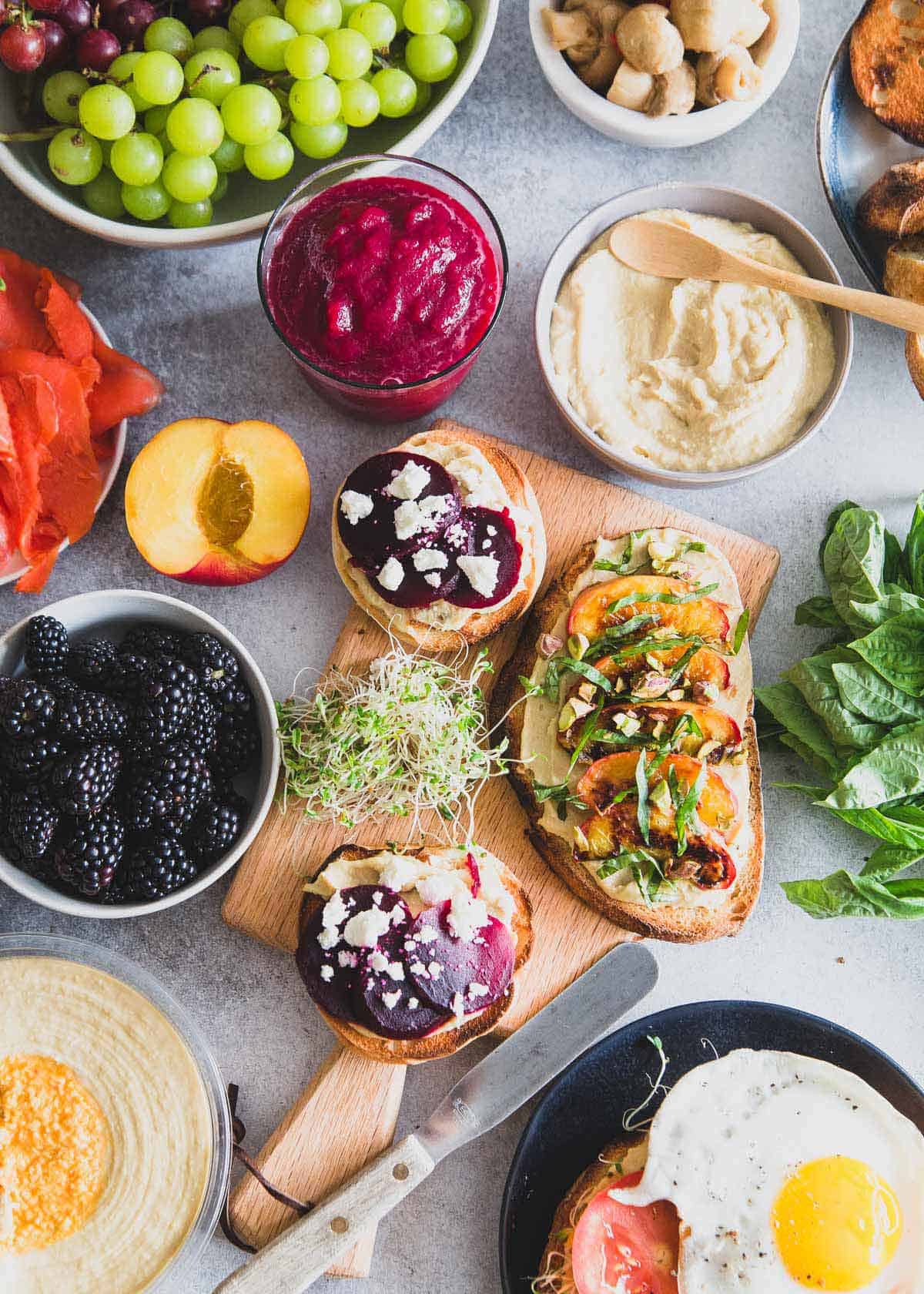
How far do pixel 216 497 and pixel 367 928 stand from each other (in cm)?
110

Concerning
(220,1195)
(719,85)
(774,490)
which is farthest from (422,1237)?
(719,85)

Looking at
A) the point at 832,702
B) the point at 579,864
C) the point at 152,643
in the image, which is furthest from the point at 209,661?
the point at 832,702

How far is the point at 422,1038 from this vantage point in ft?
7.95

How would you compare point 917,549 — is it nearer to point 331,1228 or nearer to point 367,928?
point 367,928

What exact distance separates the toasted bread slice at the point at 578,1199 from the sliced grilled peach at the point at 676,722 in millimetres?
1001

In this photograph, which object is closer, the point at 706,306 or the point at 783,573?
the point at 706,306

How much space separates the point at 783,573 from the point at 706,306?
0.76m

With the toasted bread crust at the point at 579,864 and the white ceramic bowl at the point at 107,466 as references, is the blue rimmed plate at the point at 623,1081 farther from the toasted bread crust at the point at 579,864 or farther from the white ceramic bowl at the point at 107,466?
the white ceramic bowl at the point at 107,466

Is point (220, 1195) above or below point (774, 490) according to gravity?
below

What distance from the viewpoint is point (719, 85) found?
250cm

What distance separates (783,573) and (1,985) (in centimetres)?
225

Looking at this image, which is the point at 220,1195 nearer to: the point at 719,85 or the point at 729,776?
the point at 729,776

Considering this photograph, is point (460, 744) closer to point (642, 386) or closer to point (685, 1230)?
point (642, 386)

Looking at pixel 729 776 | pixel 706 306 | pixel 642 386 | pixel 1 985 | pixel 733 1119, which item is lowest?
pixel 1 985
